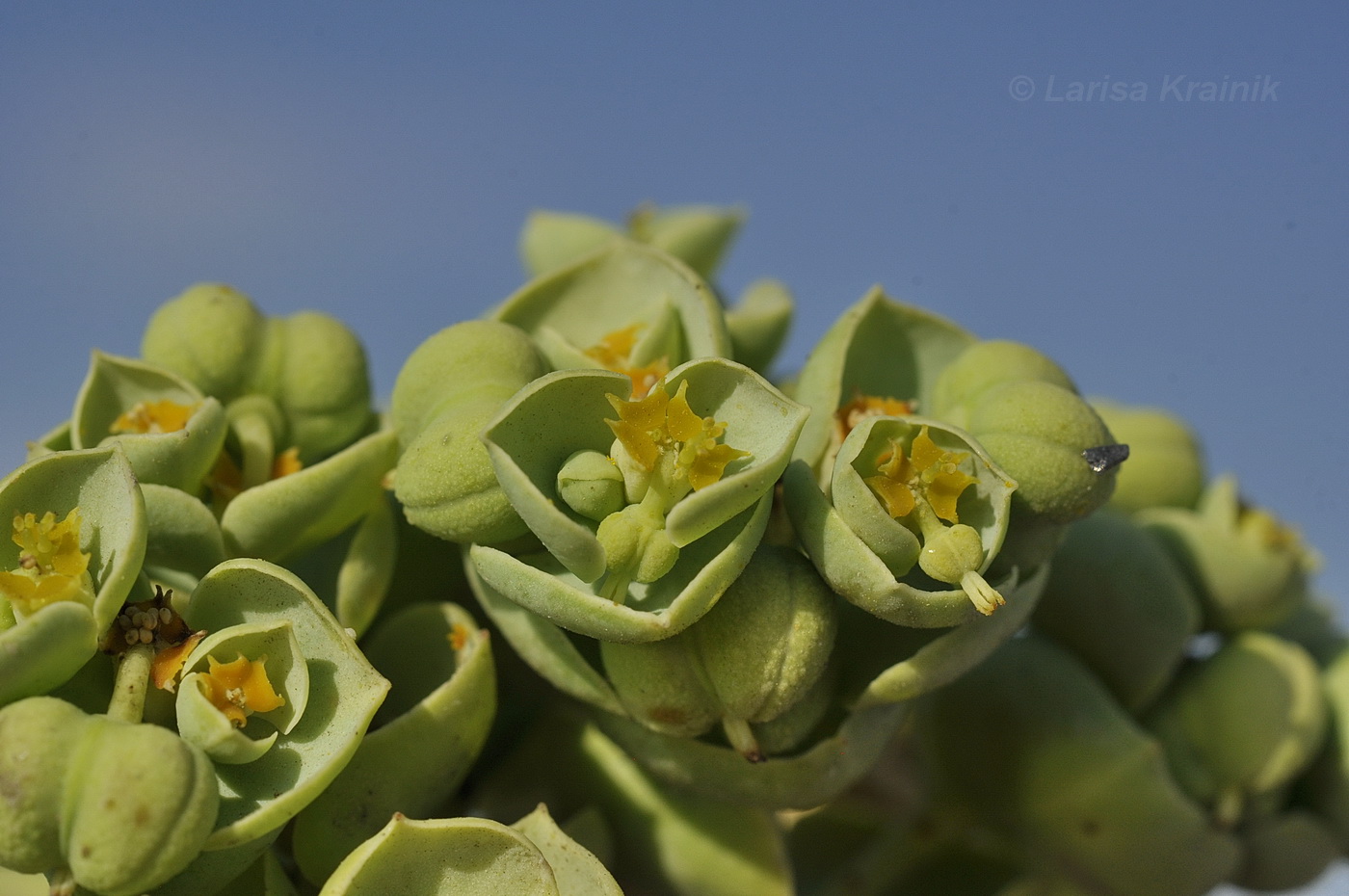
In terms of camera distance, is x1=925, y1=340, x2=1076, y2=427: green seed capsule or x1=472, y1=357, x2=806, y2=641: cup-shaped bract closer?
x1=472, y1=357, x2=806, y2=641: cup-shaped bract

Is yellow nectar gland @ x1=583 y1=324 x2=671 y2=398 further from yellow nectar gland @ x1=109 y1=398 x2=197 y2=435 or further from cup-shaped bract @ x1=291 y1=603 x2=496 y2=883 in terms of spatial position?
yellow nectar gland @ x1=109 y1=398 x2=197 y2=435

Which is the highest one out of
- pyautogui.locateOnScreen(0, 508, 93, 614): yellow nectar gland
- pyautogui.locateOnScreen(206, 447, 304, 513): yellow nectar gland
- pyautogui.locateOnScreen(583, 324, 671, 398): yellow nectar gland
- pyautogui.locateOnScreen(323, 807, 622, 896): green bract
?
pyautogui.locateOnScreen(583, 324, 671, 398): yellow nectar gland

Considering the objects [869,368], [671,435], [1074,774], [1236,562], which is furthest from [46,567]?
[1236,562]

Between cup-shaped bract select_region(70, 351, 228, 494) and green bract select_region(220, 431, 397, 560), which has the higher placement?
cup-shaped bract select_region(70, 351, 228, 494)

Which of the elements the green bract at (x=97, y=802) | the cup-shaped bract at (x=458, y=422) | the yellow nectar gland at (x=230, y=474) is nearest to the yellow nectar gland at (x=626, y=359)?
the cup-shaped bract at (x=458, y=422)

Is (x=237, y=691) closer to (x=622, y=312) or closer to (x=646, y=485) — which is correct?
(x=646, y=485)

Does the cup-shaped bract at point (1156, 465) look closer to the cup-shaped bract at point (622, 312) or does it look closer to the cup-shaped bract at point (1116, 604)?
the cup-shaped bract at point (1116, 604)

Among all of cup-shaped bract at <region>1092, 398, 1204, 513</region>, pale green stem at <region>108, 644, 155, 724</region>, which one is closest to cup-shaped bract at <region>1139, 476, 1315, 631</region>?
cup-shaped bract at <region>1092, 398, 1204, 513</region>
